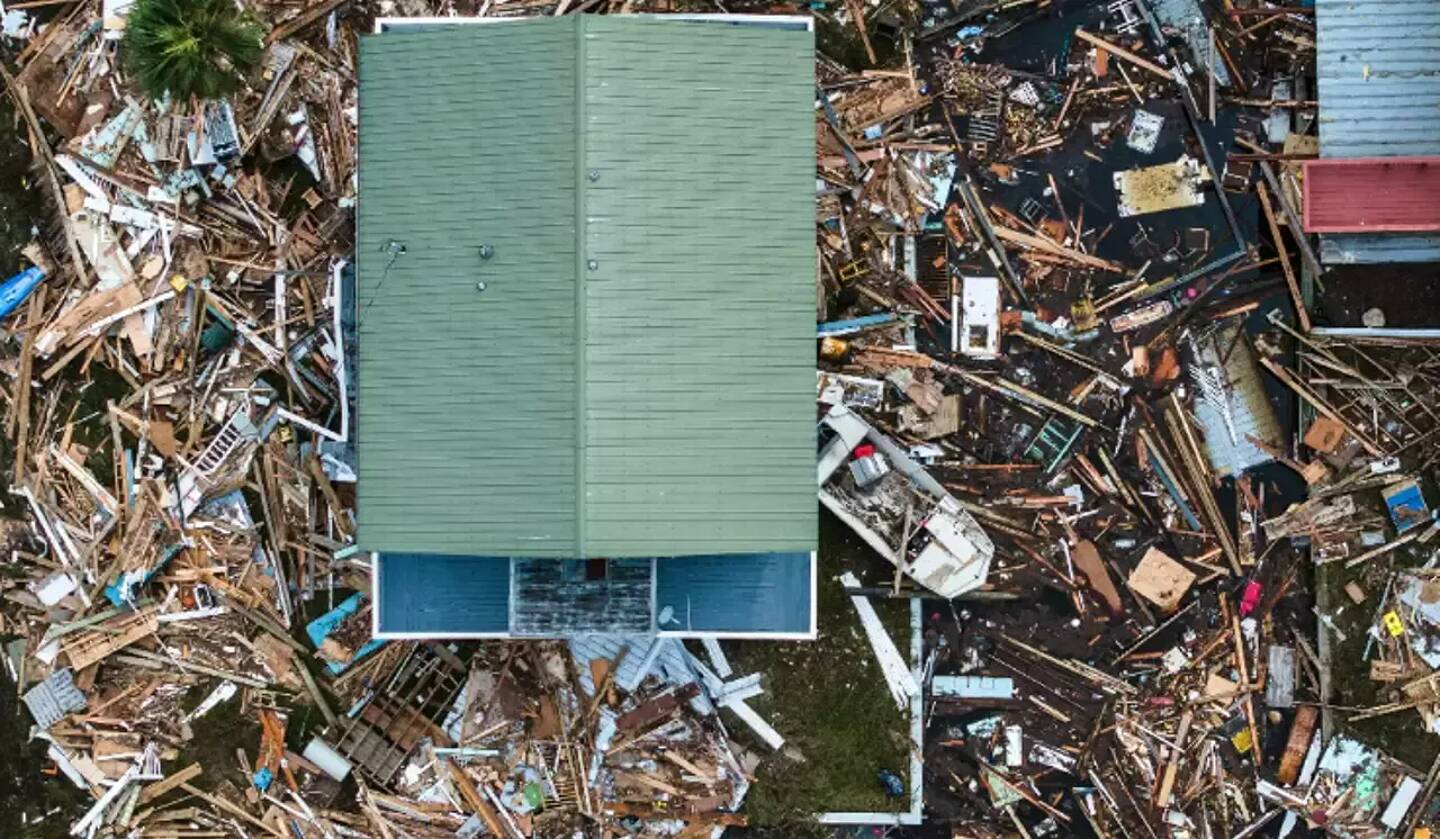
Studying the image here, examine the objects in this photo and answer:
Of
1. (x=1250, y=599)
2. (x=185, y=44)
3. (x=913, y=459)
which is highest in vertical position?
(x=185, y=44)

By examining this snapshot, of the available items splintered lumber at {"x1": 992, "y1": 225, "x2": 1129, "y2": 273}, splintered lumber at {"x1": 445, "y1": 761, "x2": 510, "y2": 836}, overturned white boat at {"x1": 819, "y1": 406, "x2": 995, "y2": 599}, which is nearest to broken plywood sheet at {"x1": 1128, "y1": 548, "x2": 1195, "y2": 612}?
overturned white boat at {"x1": 819, "y1": 406, "x2": 995, "y2": 599}

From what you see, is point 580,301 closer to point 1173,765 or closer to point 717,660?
point 717,660

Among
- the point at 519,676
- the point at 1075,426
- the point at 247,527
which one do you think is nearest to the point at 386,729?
the point at 519,676

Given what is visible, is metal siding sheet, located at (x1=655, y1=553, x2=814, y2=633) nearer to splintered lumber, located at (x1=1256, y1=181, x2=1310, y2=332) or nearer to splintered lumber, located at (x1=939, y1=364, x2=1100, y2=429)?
splintered lumber, located at (x1=939, y1=364, x2=1100, y2=429)

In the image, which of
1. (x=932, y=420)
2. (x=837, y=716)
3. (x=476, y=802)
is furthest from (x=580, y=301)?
(x=476, y=802)

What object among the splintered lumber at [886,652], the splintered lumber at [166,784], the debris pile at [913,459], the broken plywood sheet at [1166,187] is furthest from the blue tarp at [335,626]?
the broken plywood sheet at [1166,187]

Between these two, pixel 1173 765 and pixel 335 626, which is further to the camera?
pixel 335 626
